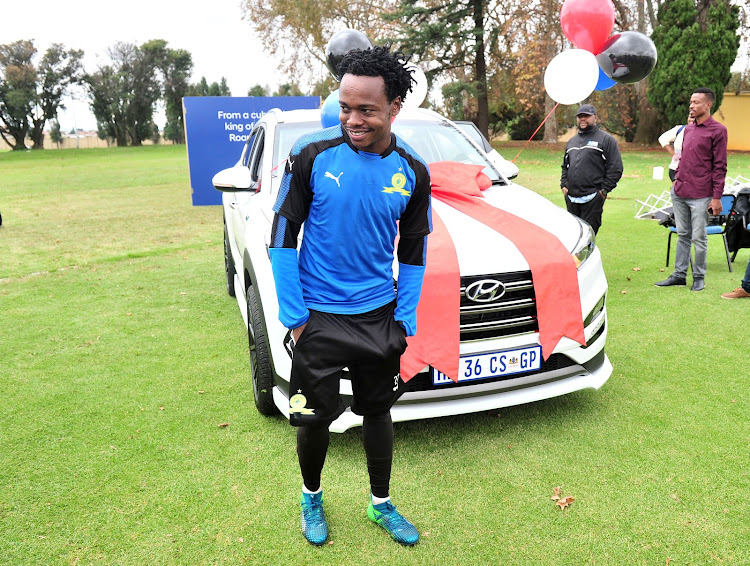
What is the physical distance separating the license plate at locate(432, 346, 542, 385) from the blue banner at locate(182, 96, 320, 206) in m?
12.3

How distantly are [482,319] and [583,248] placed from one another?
0.88 metres

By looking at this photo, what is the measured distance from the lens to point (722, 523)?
2787mm

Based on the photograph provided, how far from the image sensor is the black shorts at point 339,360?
2357mm

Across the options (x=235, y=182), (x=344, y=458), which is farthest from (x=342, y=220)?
(x=235, y=182)

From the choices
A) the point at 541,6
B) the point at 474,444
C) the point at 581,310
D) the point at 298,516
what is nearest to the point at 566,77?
the point at 581,310

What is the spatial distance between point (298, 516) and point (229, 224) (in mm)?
3558

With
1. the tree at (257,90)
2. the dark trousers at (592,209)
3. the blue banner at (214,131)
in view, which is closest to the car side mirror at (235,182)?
the dark trousers at (592,209)

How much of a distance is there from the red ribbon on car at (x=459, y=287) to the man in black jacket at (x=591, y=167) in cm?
302

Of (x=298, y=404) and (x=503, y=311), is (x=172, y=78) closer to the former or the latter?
(x=503, y=311)

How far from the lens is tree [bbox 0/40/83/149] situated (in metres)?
60.4

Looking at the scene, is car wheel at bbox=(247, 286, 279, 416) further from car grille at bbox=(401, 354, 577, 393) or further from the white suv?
car grille at bbox=(401, 354, 577, 393)

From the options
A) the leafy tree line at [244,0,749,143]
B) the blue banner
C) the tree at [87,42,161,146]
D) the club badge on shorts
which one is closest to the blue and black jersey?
the club badge on shorts

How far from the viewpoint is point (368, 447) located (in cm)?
266

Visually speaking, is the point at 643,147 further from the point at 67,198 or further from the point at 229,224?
the point at 229,224
